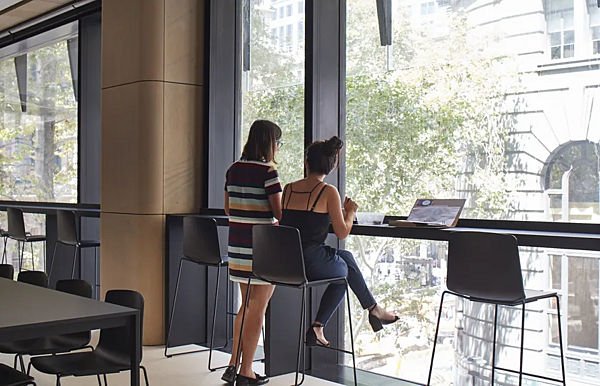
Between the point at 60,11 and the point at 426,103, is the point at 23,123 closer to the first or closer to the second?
the point at 60,11

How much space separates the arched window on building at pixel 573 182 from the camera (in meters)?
3.52

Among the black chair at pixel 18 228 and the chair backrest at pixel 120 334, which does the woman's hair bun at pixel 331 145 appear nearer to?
the chair backrest at pixel 120 334

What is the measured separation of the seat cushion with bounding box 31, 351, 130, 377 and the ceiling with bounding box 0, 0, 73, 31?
4.72 metres

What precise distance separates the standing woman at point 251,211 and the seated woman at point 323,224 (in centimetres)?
17

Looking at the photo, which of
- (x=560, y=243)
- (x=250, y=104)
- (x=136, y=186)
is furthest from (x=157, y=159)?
(x=560, y=243)

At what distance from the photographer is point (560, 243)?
307 centimetres

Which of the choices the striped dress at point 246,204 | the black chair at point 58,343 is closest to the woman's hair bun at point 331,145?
the striped dress at point 246,204

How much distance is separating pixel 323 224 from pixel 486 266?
Answer: 3.47 ft

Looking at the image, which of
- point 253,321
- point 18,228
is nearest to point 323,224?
point 253,321

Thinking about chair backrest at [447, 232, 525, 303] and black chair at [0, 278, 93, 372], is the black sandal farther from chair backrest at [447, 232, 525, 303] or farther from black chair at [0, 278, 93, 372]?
black chair at [0, 278, 93, 372]

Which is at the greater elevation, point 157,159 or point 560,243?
point 157,159

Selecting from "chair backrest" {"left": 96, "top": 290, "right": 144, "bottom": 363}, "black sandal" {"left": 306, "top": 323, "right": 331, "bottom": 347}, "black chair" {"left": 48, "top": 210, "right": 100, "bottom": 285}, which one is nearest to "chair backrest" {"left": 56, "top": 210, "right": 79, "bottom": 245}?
"black chair" {"left": 48, "top": 210, "right": 100, "bottom": 285}

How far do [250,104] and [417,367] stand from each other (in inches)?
94.9

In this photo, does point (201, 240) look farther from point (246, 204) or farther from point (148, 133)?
point (148, 133)
